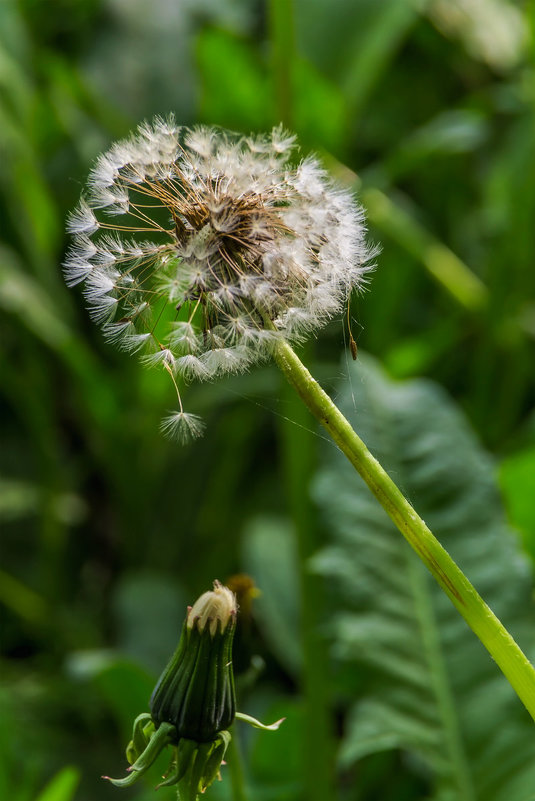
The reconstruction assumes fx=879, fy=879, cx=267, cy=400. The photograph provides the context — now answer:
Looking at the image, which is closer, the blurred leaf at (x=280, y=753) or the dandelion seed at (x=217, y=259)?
the dandelion seed at (x=217, y=259)

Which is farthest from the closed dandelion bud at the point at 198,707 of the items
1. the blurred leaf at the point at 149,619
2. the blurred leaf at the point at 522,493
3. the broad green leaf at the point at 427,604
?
the blurred leaf at the point at 149,619

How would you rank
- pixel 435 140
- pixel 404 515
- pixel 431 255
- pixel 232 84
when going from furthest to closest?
pixel 431 255
pixel 232 84
pixel 435 140
pixel 404 515

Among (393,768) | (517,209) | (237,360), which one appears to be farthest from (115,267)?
(517,209)

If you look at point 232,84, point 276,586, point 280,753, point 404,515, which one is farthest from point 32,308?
point 404,515

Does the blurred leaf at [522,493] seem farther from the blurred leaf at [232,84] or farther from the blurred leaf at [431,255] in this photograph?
the blurred leaf at [232,84]

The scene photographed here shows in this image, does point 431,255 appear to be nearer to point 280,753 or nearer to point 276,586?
point 276,586

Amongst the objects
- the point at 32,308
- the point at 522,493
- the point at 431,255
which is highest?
the point at 32,308
